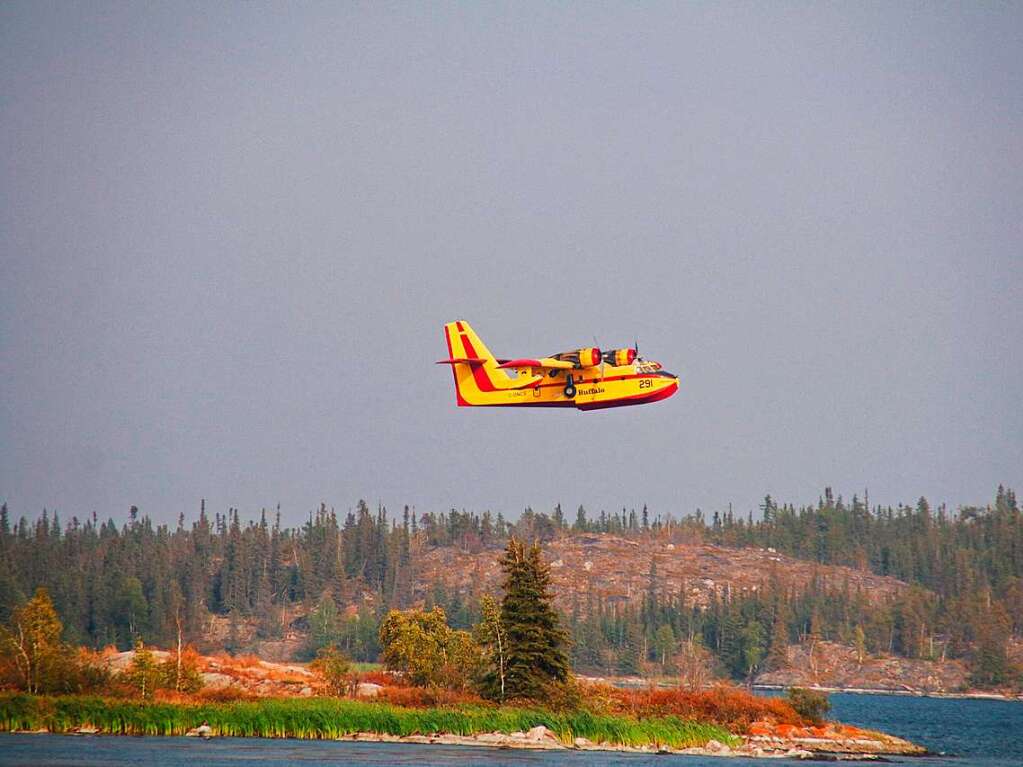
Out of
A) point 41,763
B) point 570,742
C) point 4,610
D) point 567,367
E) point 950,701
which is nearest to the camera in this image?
point 41,763

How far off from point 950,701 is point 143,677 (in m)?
142

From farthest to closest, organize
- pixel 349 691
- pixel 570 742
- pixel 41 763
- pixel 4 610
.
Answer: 1. pixel 4 610
2. pixel 349 691
3. pixel 570 742
4. pixel 41 763

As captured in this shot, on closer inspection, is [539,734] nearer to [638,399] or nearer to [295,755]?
[295,755]

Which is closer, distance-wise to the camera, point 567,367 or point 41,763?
point 41,763

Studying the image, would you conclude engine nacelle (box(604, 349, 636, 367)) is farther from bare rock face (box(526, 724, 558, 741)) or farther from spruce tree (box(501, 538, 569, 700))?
bare rock face (box(526, 724, 558, 741))

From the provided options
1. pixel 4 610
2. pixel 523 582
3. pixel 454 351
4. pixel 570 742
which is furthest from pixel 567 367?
pixel 4 610

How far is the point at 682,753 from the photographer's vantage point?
260 ft

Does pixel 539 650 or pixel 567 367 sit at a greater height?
pixel 567 367

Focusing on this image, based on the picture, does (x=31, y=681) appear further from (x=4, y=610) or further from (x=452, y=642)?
(x=4, y=610)

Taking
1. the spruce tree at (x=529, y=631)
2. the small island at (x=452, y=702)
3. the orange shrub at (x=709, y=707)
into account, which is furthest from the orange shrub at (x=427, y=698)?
the orange shrub at (x=709, y=707)

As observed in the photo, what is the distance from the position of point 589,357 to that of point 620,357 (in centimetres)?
170

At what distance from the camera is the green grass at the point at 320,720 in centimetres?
7200

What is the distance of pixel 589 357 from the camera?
72.1 metres

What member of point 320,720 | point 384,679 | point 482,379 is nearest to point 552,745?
point 320,720
